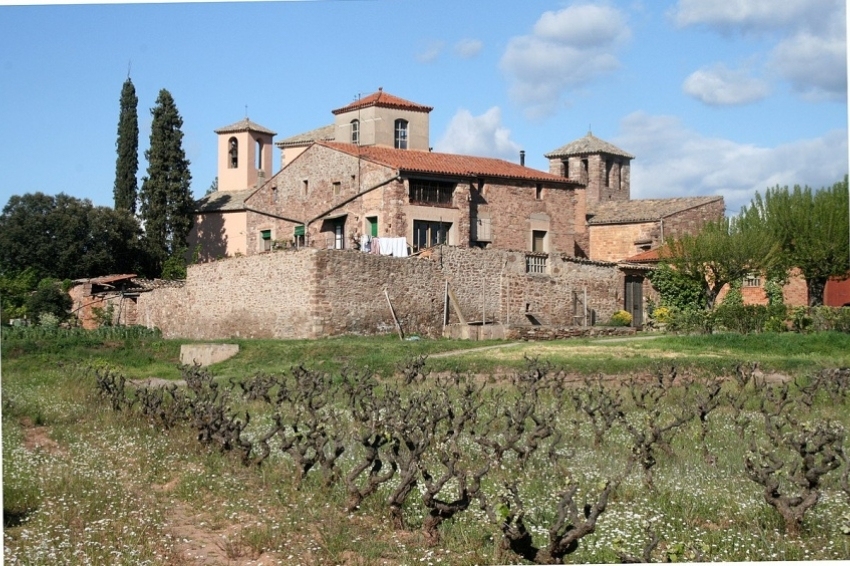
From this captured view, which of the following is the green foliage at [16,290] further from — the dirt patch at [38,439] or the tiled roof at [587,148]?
the tiled roof at [587,148]

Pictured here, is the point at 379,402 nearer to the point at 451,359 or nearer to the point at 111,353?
the point at 451,359

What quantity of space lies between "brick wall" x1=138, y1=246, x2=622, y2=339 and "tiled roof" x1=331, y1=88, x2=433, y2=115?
386 inches

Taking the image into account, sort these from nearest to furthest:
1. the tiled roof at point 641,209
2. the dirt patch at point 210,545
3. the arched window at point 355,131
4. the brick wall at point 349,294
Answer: the dirt patch at point 210,545 → the brick wall at point 349,294 → the arched window at point 355,131 → the tiled roof at point 641,209

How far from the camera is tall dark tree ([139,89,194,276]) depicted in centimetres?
3250

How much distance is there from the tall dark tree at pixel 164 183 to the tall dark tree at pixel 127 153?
0.74m

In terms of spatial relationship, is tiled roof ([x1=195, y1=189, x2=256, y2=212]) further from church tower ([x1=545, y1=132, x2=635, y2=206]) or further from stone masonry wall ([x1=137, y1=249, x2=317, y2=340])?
church tower ([x1=545, y1=132, x2=635, y2=206])

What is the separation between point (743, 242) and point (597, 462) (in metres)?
22.9

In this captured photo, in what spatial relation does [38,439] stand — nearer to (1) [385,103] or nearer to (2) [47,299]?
(2) [47,299]

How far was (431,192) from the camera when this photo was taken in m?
35.4

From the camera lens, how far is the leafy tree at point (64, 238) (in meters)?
24.2

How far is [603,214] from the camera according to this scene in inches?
1727

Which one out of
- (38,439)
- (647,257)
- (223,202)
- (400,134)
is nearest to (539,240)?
(647,257)

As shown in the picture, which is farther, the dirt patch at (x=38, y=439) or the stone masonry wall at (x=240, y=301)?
the stone masonry wall at (x=240, y=301)

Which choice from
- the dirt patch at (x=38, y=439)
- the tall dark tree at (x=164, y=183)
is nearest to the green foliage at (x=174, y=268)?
the tall dark tree at (x=164, y=183)
